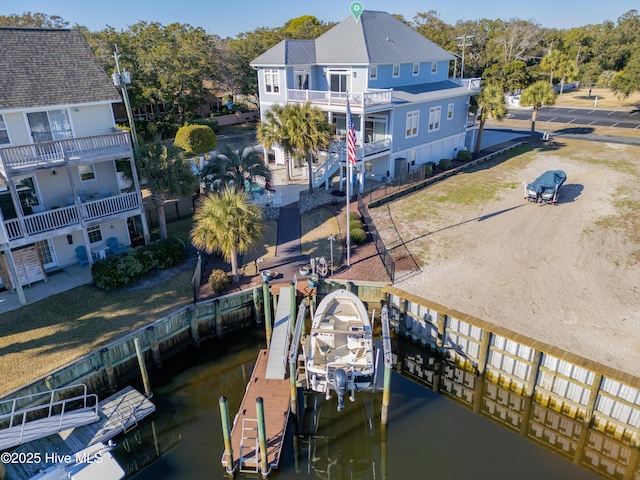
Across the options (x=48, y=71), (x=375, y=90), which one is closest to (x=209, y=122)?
(x=375, y=90)

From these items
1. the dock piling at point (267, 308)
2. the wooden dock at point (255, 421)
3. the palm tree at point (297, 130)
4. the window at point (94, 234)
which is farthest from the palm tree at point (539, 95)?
the window at point (94, 234)

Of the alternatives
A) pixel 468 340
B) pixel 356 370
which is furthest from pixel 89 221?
pixel 468 340

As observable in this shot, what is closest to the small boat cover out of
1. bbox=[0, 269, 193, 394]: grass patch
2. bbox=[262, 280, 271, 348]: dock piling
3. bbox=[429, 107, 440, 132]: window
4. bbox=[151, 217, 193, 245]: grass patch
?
bbox=[429, 107, 440, 132]: window

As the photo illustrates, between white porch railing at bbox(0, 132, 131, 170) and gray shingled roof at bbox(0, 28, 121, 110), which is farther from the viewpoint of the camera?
gray shingled roof at bbox(0, 28, 121, 110)

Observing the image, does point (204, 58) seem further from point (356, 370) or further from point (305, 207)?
point (356, 370)

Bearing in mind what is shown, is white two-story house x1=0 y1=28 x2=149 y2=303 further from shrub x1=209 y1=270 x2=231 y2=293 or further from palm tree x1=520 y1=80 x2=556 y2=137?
palm tree x1=520 y1=80 x2=556 y2=137

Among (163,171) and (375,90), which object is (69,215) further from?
(375,90)
